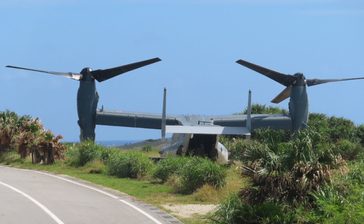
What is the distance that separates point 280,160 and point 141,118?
29309 mm

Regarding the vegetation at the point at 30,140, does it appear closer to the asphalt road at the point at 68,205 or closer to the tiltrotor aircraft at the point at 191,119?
the tiltrotor aircraft at the point at 191,119

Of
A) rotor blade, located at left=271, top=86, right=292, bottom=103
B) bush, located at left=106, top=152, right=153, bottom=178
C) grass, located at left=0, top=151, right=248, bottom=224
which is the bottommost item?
grass, located at left=0, top=151, right=248, bottom=224

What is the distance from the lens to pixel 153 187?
84.6 ft

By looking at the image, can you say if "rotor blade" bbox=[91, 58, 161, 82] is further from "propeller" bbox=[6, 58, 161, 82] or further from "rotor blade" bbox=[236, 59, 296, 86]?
"rotor blade" bbox=[236, 59, 296, 86]

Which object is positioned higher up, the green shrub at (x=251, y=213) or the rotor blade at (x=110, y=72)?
the rotor blade at (x=110, y=72)

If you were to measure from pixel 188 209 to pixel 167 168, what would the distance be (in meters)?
8.84

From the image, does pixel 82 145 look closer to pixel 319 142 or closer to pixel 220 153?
pixel 220 153

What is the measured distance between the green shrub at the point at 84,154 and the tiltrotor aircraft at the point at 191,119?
175 inches

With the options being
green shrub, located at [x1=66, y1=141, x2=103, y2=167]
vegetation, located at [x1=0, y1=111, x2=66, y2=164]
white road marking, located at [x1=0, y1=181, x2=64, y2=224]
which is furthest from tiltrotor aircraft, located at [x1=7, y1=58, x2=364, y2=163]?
white road marking, located at [x1=0, y1=181, x2=64, y2=224]

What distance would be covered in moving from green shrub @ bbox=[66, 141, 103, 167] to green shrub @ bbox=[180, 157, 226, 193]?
496 inches

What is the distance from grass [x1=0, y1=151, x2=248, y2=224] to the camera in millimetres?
21188

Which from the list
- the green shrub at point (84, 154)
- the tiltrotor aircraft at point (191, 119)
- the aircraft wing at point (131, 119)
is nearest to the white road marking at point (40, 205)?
the green shrub at point (84, 154)

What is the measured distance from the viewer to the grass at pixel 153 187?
21.2m

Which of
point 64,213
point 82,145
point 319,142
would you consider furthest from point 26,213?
point 82,145
